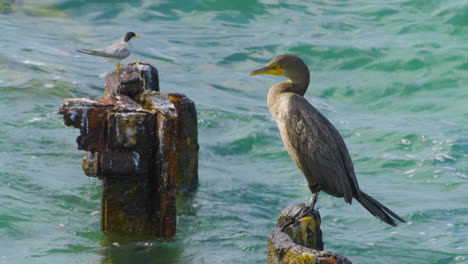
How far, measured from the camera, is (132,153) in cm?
578

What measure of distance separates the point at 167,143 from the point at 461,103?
9174 millimetres

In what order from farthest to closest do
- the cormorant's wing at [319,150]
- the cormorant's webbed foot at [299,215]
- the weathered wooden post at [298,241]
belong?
the cormorant's wing at [319,150], the cormorant's webbed foot at [299,215], the weathered wooden post at [298,241]

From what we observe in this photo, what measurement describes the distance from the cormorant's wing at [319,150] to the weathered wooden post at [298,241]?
1.16m

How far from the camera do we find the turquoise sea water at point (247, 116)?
7211 mm

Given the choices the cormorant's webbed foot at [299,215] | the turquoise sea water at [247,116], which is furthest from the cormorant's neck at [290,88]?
the cormorant's webbed foot at [299,215]

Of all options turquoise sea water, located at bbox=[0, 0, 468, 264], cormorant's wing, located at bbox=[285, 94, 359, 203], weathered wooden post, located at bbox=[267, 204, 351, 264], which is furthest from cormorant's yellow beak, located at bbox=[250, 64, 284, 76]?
weathered wooden post, located at bbox=[267, 204, 351, 264]

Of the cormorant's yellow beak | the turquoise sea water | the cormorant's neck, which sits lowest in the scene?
the turquoise sea water

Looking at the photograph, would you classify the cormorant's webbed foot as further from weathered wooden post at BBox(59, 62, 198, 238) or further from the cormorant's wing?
weathered wooden post at BBox(59, 62, 198, 238)

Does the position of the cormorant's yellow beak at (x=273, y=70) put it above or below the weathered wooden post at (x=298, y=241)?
above

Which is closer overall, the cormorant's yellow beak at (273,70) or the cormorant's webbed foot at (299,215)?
the cormorant's webbed foot at (299,215)

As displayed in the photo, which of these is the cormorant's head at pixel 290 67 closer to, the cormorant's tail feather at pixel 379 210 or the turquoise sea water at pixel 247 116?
the cormorant's tail feather at pixel 379 210

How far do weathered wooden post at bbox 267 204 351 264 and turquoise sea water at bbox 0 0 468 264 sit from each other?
81.4 inches

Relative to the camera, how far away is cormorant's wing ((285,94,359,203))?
590cm

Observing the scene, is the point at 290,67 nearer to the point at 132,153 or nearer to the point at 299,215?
the point at 132,153
